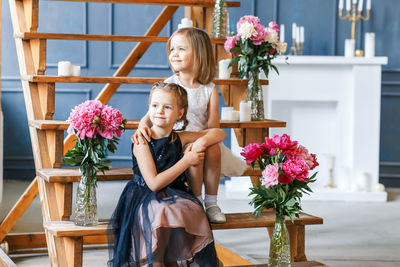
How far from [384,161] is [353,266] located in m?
2.79

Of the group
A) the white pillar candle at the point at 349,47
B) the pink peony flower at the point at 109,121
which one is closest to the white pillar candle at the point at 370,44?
the white pillar candle at the point at 349,47

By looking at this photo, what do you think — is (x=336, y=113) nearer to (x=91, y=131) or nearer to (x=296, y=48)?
(x=296, y=48)

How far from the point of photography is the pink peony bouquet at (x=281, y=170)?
1.99 m

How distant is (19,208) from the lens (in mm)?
3164

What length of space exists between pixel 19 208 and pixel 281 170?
1.72 m

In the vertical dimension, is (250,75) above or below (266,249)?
above

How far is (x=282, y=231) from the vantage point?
2.10m

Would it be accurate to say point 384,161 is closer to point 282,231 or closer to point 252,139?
point 252,139

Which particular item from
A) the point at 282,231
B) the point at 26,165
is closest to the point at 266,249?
the point at 282,231

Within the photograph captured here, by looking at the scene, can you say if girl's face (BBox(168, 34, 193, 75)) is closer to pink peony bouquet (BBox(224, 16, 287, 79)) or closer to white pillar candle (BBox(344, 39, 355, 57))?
pink peony bouquet (BBox(224, 16, 287, 79))

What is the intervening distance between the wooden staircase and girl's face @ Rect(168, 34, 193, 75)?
0.33m

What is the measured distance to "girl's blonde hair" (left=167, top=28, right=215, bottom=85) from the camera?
2.48m

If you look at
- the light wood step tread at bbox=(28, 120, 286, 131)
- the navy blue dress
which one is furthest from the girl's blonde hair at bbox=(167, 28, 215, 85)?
the navy blue dress

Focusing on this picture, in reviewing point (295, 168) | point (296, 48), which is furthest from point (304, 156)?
point (296, 48)
